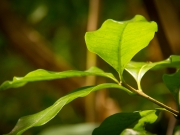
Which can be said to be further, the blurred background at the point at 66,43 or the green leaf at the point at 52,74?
the blurred background at the point at 66,43

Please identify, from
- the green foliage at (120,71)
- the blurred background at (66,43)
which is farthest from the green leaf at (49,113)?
the blurred background at (66,43)

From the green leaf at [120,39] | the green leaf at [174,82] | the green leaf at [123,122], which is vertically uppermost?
the green leaf at [120,39]

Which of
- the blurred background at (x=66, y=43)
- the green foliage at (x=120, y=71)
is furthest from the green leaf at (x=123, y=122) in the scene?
the blurred background at (x=66, y=43)

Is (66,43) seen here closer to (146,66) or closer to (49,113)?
(146,66)

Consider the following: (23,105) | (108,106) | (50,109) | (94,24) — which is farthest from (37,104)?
(50,109)

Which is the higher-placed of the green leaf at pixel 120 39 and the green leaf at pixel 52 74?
the green leaf at pixel 120 39

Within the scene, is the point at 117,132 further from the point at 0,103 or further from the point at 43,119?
the point at 0,103

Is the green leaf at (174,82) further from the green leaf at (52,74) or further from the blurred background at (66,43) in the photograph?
the blurred background at (66,43)
